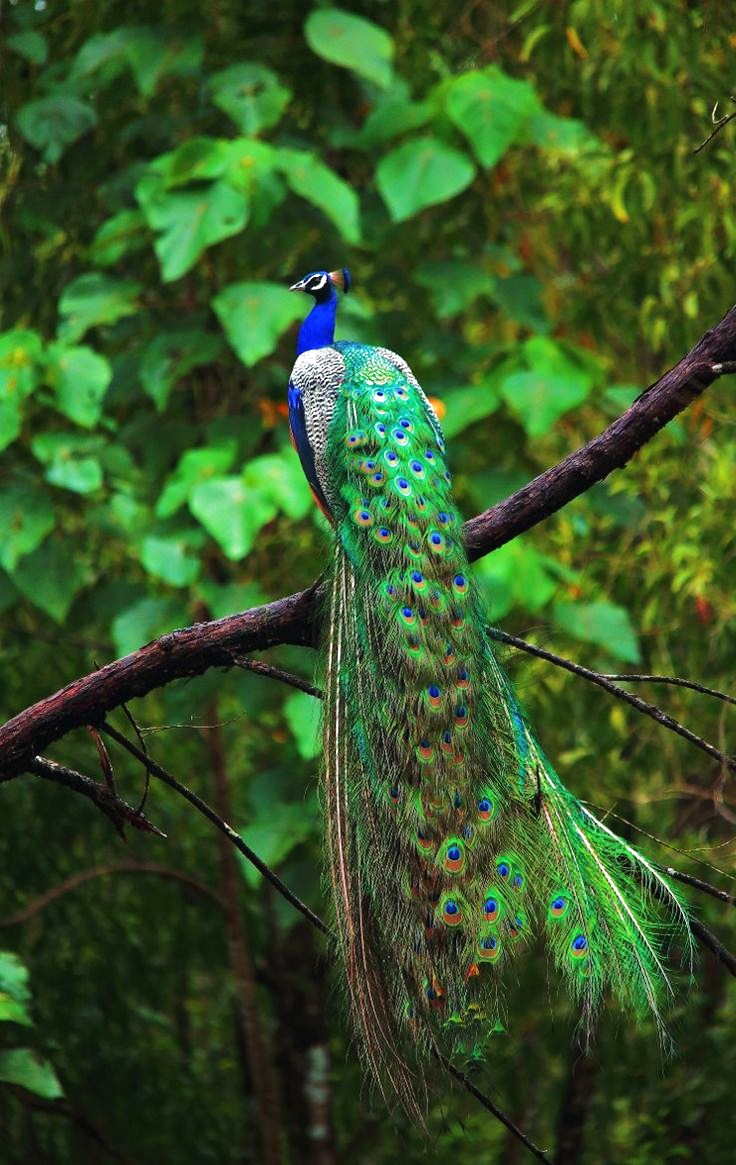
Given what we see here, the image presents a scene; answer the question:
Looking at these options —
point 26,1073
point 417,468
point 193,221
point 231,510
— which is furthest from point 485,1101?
point 193,221

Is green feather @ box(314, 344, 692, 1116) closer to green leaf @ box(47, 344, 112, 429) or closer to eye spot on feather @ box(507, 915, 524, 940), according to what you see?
eye spot on feather @ box(507, 915, 524, 940)

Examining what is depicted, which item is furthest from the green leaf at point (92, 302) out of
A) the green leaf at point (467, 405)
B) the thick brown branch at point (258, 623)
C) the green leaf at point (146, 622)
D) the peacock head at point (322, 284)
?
the thick brown branch at point (258, 623)

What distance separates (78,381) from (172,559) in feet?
1.52

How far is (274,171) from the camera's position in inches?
139

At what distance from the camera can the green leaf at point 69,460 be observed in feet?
11.5

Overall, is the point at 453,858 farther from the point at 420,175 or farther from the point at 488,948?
the point at 420,175

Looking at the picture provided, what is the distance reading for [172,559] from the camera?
11.9 ft

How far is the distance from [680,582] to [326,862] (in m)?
1.90

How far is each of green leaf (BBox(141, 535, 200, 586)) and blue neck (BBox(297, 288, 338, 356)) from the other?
0.54m

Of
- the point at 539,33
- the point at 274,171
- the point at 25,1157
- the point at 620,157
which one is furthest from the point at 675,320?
the point at 25,1157

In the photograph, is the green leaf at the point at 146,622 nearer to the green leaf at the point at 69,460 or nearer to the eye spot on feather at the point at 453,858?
the green leaf at the point at 69,460

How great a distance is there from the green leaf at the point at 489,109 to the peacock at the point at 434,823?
1.08m

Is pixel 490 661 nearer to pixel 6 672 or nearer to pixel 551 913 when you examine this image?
pixel 551 913

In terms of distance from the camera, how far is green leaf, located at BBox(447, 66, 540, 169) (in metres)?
3.61
